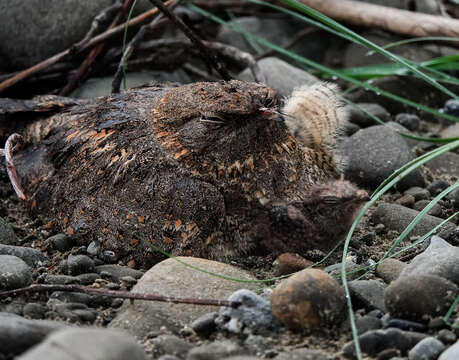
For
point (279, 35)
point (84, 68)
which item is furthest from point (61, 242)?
point (279, 35)

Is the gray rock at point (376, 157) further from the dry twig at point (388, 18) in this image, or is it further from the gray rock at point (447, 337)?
the gray rock at point (447, 337)

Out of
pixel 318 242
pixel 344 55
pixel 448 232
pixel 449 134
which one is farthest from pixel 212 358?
pixel 344 55

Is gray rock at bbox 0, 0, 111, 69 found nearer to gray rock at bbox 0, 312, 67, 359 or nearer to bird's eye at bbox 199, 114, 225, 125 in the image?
bird's eye at bbox 199, 114, 225, 125

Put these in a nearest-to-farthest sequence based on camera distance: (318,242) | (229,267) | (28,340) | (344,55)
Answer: (28,340)
(229,267)
(318,242)
(344,55)

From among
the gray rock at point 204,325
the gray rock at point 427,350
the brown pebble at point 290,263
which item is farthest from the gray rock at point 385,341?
the brown pebble at point 290,263

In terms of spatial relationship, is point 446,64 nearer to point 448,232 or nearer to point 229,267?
point 448,232

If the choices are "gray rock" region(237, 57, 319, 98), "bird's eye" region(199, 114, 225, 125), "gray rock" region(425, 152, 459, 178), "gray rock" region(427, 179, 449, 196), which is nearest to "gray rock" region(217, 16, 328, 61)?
"gray rock" region(237, 57, 319, 98)
